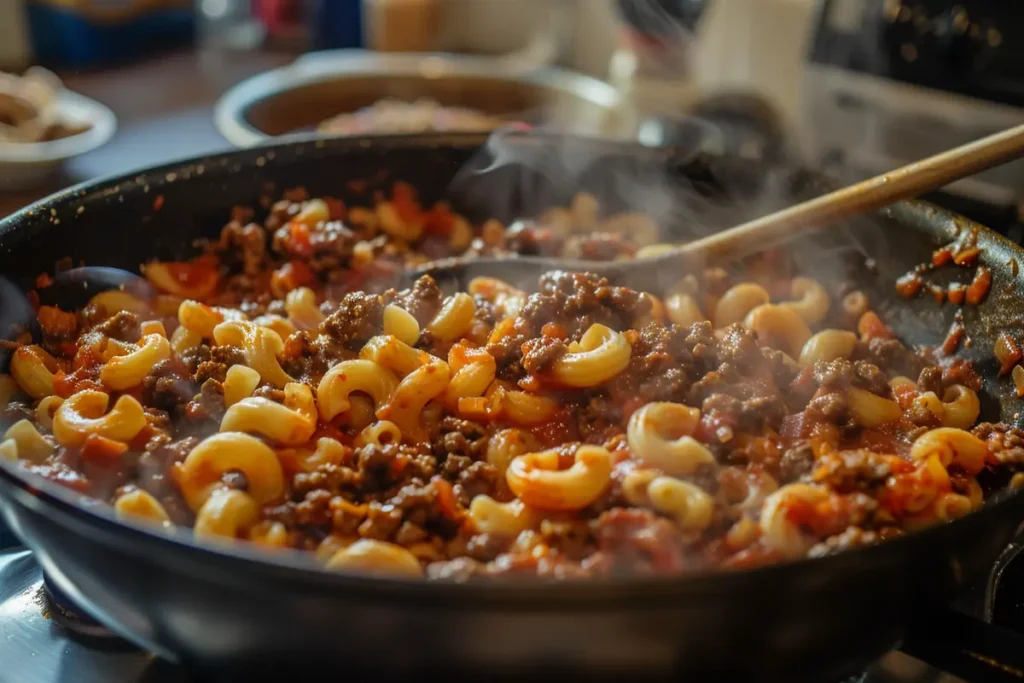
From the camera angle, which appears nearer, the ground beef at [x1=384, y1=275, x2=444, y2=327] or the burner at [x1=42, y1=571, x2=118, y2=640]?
the burner at [x1=42, y1=571, x2=118, y2=640]

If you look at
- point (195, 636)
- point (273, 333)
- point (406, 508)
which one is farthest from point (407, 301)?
point (195, 636)

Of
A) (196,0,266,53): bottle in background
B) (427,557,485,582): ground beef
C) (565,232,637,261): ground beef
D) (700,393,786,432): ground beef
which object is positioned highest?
(196,0,266,53): bottle in background

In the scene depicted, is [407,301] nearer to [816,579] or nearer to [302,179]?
[302,179]

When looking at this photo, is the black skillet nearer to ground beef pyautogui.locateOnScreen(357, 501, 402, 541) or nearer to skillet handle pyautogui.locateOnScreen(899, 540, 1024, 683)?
skillet handle pyautogui.locateOnScreen(899, 540, 1024, 683)

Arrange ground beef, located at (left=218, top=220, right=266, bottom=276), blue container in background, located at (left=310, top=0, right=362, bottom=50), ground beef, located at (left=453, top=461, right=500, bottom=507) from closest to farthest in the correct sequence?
ground beef, located at (left=453, top=461, right=500, bottom=507) < ground beef, located at (left=218, top=220, right=266, bottom=276) < blue container in background, located at (left=310, top=0, right=362, bottom=50)

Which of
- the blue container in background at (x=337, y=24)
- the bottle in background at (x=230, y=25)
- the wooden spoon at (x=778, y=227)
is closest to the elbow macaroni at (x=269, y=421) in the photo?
the wooden spoon at (x=778, y=227)

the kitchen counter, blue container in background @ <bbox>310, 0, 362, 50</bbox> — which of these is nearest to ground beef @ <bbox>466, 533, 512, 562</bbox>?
the kitchen counter
